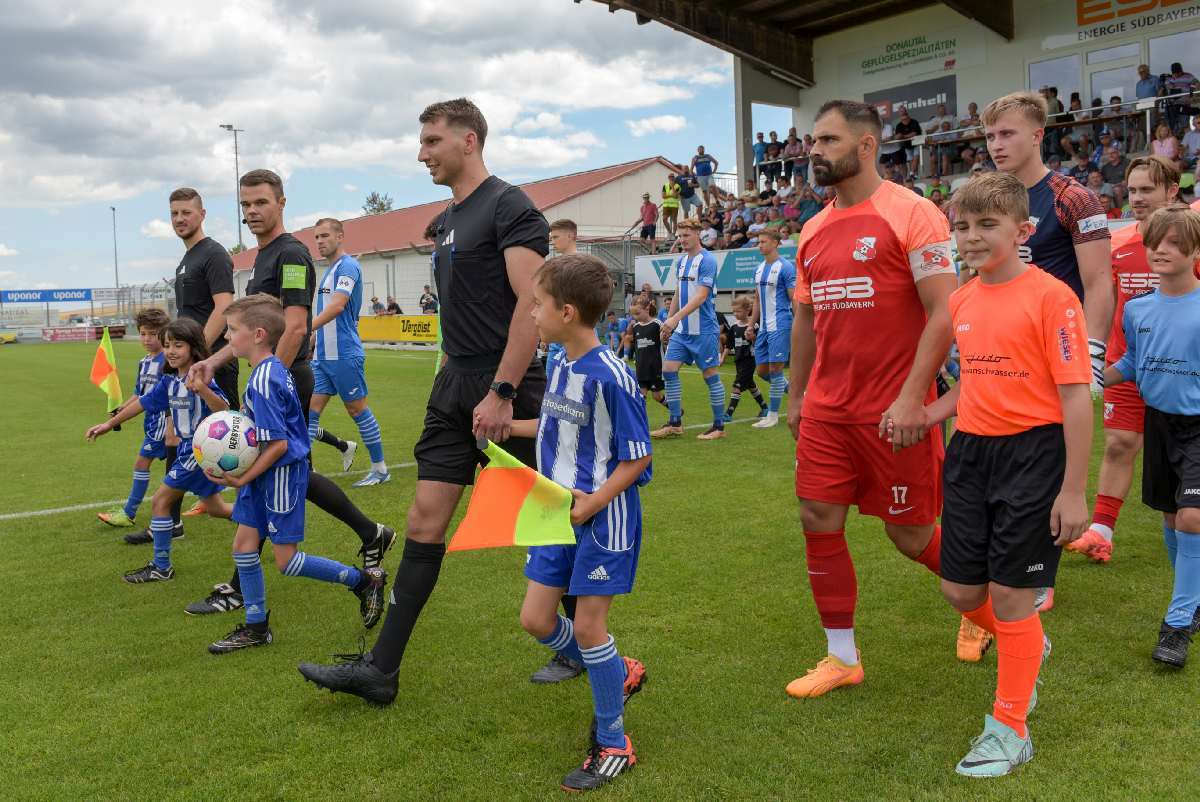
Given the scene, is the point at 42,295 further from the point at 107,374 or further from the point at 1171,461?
the point at 1171,461

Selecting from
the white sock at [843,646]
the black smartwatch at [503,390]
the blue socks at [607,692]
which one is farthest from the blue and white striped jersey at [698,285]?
the blue socks at [607,692]

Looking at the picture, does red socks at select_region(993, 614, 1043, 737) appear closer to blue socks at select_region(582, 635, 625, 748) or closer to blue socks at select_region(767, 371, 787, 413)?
blue socks at select_region(582, 635, 625, 748)

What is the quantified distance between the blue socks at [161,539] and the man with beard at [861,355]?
3785mm

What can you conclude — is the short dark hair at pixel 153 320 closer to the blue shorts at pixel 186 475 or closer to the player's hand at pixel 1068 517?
the blue shorts at pixel 186 475

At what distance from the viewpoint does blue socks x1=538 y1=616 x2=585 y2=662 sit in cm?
351

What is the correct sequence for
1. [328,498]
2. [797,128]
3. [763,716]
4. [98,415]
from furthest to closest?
[797,128], [98,415], [328,498], [763,716]

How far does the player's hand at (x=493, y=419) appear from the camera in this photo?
11.6 feet

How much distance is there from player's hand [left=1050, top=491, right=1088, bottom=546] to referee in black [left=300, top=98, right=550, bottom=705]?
197 centimetres

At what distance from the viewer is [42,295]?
182 feet

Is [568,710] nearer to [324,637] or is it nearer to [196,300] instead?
[324,637]

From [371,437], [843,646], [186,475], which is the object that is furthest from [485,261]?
[371,437]

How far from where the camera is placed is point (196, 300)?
628 cm

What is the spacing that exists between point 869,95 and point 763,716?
928 inches

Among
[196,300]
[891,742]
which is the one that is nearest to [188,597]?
[196,300]
